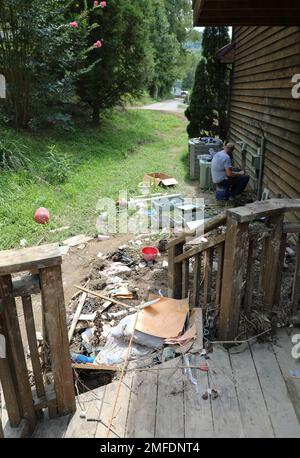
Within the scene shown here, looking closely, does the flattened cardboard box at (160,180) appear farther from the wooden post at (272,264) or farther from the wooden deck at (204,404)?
the wooden deck at (204,404)

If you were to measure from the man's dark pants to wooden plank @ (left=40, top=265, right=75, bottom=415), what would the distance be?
6.24m

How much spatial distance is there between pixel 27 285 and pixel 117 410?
1016 millimetres

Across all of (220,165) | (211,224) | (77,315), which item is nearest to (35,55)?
(220,165)

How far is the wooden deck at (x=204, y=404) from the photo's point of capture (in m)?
2.09

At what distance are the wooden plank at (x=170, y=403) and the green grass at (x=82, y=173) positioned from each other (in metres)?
4.01

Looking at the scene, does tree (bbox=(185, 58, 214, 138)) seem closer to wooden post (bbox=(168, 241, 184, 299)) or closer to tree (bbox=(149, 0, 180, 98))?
wooden post (bbox=(168, 241, 184, 299))

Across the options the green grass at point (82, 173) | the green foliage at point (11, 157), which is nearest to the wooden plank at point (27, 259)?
the green grass at point (82, 173)

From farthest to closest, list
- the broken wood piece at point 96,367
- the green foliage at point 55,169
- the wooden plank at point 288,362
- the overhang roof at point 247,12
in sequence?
the green foliage at point 55,169
the overhang roof at point 247,12
the broken wood piece at point 96,367
the wooden plank at point 288,362

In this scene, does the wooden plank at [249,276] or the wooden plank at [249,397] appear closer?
the wooden plank at [249,397]

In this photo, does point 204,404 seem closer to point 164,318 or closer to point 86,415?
point 86,415

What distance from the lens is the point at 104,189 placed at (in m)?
8.67

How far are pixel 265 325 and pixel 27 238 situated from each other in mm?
4443

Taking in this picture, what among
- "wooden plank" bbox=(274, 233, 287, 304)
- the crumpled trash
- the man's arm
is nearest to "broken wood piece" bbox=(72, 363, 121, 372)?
the crumpled trash

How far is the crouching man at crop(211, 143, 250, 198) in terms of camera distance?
7.56 m
